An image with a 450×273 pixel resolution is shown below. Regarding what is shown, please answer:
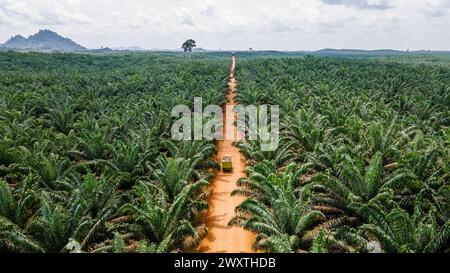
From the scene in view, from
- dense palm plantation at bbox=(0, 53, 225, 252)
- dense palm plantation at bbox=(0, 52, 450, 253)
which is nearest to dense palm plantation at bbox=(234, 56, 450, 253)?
dense palm plantation at bbox=(0, 52, 450, 253)

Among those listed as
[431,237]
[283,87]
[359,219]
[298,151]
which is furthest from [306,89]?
[431,237]

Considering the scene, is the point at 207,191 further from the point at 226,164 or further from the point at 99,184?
the point at 99,184

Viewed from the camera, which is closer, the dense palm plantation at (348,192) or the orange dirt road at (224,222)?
the dense palm plantation at (348,192)

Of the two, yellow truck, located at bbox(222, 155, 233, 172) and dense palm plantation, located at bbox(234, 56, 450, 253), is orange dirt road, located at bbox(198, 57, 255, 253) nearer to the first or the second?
yellow truck, located at bbox(222, 155, 233, 172)

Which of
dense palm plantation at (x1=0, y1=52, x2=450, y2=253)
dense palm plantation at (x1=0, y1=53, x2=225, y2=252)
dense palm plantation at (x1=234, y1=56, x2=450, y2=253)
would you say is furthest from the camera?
dense palm plantation at (x1=0, y1=53, x2=225, y2=252)

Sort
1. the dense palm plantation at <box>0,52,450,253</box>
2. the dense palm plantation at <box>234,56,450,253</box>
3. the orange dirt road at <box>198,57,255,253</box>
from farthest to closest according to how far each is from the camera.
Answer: the orange dirt road at <box>198,57,255,253</box> < the dense palm plantation at <box>0,52,450,253</box> < the dense palm plantation at <box>234,56,450,253</box>

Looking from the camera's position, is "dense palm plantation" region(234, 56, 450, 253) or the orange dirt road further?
the orange dirt road

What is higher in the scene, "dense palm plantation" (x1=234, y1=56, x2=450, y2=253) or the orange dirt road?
"dense palm plantation" (x1=234, y1=56, x2=450, y2=253)

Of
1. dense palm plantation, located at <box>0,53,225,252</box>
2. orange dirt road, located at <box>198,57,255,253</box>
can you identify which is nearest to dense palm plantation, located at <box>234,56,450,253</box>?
orange dirt road, located at <box>198,57,255,253</box>

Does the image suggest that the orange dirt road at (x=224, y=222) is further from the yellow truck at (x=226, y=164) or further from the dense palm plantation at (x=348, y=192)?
the dense palm plantation at (x=348, y=192)

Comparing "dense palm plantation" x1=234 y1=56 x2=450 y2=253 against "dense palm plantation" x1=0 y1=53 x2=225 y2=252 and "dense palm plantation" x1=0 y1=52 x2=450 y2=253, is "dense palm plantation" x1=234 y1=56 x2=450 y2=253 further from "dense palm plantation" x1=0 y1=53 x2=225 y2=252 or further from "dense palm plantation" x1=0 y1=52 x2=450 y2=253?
"dense palm plantation" x1=0 y1=53 x2=225 y2=252

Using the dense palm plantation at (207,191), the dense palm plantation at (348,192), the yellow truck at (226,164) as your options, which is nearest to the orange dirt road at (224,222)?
the yellow truck at (226,164)

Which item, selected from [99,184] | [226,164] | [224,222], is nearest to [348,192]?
[224,222]

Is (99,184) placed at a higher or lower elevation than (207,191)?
higher
